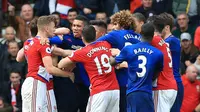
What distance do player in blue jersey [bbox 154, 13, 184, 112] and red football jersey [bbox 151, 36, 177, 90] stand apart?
319mm

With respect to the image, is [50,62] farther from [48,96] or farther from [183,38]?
[183,38]

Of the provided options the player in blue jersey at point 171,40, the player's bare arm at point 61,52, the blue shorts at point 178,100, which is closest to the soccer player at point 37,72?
the player's bare arm at point 61,52

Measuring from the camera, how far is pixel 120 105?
14047 millimetres

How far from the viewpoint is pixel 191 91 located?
16.7 metres

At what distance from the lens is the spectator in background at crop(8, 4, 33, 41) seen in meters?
19.2

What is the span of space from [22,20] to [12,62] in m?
1.61

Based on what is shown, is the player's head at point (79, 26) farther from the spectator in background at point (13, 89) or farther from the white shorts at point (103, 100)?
the spectator in background at point (13, 89)

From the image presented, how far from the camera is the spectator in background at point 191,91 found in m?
16.6

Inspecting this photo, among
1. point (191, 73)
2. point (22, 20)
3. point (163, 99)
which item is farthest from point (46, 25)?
point (22, 20)

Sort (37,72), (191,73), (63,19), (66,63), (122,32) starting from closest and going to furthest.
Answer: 1. (66,63)
2. (122,32)
3. (37,72)
4. (191,73)
5. (63,19)

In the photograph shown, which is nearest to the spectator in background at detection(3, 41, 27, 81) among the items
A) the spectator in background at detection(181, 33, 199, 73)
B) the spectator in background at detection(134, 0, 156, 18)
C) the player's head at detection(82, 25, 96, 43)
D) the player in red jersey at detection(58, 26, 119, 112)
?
the spectator in background at detection(134, 0, 156, 18)

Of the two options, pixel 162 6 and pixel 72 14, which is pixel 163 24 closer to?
pixel 162 6

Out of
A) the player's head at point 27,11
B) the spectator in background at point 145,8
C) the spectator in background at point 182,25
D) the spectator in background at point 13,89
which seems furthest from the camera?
the player's head at point 27,11

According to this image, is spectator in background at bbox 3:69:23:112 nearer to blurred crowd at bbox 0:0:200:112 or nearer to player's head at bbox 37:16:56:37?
blurred crowd at bbox 0:0:200:112
